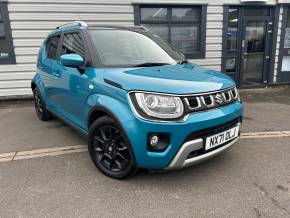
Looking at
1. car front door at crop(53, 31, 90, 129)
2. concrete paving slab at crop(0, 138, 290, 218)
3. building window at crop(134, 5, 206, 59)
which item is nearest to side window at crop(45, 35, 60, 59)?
car front door at crop(53, 31, 90, 129)

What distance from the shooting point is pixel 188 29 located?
8.23 metres

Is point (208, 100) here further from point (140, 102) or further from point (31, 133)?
point (31, 133)

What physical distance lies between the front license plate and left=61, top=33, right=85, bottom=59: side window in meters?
1.88

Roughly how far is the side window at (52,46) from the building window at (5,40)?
263cm

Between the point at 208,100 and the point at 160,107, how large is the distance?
1.82 feet

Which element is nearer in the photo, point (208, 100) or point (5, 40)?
point (208, 100)

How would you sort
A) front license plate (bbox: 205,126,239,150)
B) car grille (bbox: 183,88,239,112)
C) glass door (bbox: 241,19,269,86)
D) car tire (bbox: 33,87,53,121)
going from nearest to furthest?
car grille (bbox: 183,88,239,112), front license plate (bbox: 205,126,239,150), car tire (bbox: 33,87,53,121), glass door (bbox: 241,19,269,86)

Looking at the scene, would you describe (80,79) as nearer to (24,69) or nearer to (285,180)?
(285,180)

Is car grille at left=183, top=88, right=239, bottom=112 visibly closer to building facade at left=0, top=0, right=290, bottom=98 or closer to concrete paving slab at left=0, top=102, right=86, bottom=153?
concrete paving slab at left=0, top=102, right=86, bottom=153

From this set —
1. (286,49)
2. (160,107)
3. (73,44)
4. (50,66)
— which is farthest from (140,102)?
(286,49)

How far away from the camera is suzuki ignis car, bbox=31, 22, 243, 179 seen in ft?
8.86

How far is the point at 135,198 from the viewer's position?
2854 mm

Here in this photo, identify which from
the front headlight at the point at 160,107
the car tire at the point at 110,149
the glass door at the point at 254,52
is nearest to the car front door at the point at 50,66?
the car tire at the point at 110,149

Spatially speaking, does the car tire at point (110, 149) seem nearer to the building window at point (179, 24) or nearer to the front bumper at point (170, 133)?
the front bumper at point (170, 133)
